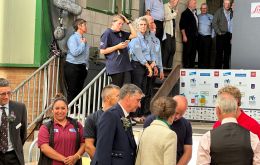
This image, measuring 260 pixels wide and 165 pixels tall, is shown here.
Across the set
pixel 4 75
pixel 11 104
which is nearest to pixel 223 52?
pixel 4 75

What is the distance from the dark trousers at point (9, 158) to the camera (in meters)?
6.41

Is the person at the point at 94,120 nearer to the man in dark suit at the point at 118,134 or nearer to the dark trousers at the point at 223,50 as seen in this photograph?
the man in dark suit at the point at 118,134

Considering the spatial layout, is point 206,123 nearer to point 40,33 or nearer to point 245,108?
point 245,108

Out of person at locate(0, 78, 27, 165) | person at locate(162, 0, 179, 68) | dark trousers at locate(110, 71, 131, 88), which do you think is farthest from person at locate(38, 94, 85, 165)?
person at locate(162, 0, 179, 68)

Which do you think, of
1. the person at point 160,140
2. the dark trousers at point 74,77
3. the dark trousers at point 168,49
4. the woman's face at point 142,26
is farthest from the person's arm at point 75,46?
the person at point 160,140

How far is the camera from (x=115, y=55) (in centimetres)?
997

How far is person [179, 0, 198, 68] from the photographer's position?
1409 cm

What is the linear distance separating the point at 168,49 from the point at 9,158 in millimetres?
7620

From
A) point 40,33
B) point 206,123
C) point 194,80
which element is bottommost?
point 206,123

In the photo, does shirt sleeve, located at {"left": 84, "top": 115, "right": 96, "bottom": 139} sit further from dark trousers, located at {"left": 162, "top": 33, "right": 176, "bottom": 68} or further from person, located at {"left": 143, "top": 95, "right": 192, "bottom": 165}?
dark trousers, located at {"left": 162, "top": 33, "right": 176, "bottom": 68}

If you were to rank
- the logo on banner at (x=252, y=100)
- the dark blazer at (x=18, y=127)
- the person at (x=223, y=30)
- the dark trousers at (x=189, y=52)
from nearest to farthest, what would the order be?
the dark blazer at (x=18, y=127) < the logo on banner at (x=252, y=100) < the person at (x=223, y=30) < the dark trousers at (x=189, y=52)

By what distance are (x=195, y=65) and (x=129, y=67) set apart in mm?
5133

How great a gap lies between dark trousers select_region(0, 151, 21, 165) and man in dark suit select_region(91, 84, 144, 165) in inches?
51.7

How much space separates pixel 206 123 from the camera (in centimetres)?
1091
